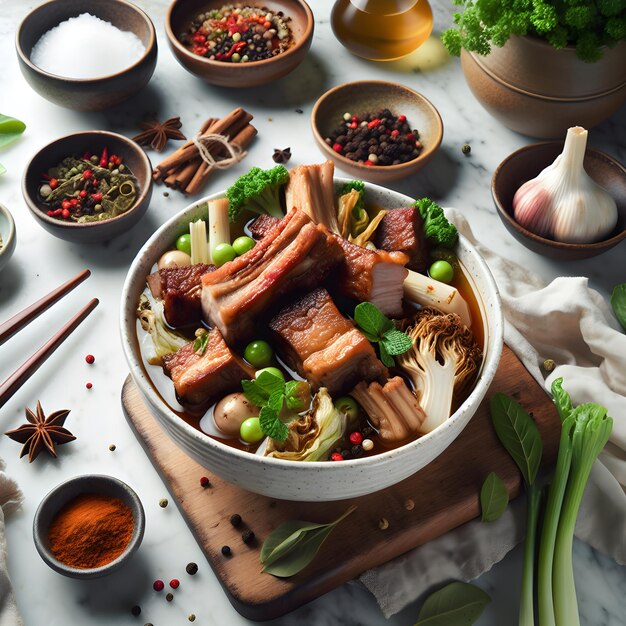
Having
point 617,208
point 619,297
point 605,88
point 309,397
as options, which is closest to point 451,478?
point 309,397

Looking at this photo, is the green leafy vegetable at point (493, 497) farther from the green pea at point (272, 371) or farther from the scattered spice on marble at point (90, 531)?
the scattered spice on marble at point (90, 531)

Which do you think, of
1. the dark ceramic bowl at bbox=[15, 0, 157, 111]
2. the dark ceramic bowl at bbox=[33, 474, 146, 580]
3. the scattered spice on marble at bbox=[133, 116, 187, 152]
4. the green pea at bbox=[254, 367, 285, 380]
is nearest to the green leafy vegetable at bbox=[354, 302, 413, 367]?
the green pea at bbox=[254, 367, 285, 380]

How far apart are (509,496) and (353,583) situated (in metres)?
0.56

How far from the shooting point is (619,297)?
3.13 metres

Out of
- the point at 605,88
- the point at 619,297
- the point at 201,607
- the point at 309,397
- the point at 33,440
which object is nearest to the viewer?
the point at 309,397

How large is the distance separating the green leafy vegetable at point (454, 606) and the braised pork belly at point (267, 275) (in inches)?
37.7

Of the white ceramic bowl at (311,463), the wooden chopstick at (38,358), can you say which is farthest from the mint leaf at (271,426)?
the wooden chopstick at (38,358)

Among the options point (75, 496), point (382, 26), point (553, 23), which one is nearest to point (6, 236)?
point (75, 496)

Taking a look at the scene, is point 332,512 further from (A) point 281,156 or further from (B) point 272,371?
(A) point 281,156

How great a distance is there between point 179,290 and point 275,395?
0.46m

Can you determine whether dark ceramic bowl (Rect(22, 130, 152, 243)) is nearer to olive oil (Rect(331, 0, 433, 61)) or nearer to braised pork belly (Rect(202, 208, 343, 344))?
braised pork belly (Rect(202, 208, 343, 344))

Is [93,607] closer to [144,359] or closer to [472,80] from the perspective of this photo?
[144,359]

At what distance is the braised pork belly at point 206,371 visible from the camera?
233cm

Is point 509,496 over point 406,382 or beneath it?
beneath
